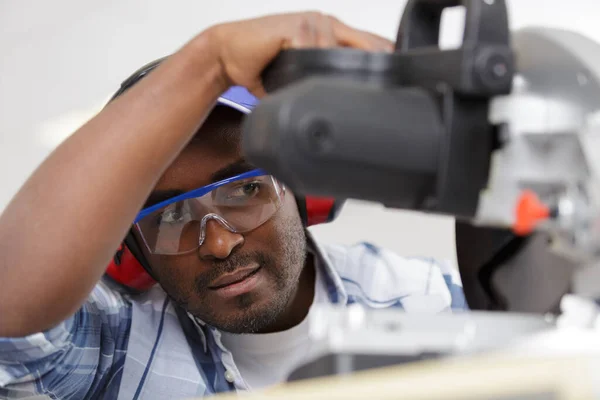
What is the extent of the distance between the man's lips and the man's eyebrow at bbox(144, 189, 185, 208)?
0.19m

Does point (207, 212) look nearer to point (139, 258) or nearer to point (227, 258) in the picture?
point (227, 258)

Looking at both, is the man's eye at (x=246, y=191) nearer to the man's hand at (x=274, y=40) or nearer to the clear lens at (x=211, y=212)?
the clear lens at (x=211, y=212)

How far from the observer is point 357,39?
876 millimetres

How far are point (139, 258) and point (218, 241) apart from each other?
0.70 ft

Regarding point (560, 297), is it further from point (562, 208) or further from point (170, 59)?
point (170, 59)

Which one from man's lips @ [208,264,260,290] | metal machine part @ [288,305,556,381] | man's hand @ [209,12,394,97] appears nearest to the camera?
metal machine part @ [288,305,556,381]

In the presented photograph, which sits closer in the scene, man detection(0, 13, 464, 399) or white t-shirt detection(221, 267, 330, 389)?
man detection(0, 13, 464, 399)

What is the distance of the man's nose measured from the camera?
1.35 meters

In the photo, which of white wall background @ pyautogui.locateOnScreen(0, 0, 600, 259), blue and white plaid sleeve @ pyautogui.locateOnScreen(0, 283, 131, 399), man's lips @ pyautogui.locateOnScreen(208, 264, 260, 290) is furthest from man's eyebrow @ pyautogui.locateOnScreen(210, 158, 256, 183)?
white wall background @ pyautogui.locateOnScreen(0, 0, 600, 259)

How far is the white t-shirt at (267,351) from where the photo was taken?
1583 mm

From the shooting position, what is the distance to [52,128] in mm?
2982

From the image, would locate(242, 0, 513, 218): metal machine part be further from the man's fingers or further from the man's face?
the man's face

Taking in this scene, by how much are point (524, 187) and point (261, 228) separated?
82cm

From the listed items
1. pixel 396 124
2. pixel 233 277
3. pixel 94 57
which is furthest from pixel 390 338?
pixel 94 57
